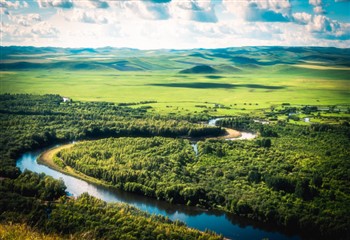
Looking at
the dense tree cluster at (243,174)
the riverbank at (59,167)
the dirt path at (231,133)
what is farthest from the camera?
the dirt path at (231,133)

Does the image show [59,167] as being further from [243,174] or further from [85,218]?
[243,174]

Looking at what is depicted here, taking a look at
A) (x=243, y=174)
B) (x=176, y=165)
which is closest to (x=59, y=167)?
(x=176, y=165)

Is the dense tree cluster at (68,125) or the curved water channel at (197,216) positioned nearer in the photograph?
the curved water channel at (197,216)

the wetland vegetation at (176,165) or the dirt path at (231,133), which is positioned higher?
the wetland vegetation at (176,165)

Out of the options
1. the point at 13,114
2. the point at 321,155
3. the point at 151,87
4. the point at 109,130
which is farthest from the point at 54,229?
the point at 151,87

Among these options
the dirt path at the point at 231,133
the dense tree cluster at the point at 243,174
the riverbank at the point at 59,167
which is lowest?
the riverbank at the point at 59,167

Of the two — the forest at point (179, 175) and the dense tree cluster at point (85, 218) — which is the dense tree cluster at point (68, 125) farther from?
the dense tree cluster at point (85, 218)

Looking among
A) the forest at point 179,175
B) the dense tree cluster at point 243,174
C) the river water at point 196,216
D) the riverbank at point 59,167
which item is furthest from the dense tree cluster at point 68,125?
the river water at point 196,216

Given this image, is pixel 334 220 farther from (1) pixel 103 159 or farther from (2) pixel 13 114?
(2) pixel 13 114
